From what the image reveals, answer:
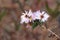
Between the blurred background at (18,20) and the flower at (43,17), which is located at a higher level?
the blurred background at (18,20)

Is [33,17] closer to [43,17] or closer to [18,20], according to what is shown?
[43,17]

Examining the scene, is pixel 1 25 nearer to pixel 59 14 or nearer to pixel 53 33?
pixel 59 14

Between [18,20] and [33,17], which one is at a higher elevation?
[18,20]

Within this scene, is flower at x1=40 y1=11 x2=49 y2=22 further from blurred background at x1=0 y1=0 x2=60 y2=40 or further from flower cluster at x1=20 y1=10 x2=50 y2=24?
blurred background at x1=0 y1=0 x2=60 y2=40

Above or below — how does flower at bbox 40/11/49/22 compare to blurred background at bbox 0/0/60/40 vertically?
below

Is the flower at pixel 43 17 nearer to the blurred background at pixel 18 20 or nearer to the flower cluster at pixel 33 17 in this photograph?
the flower cluster at pixel 33 17

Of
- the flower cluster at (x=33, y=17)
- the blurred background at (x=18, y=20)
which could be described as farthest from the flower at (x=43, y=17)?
the blurred background at (x=18, y=20)

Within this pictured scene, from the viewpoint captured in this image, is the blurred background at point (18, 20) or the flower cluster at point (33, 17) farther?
the blurred background at point (18, 20)

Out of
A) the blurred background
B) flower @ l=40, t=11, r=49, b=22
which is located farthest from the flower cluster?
the blurred background

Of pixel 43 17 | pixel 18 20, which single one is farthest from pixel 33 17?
pixel 18 20

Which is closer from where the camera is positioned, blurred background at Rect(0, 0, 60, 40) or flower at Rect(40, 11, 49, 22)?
flower at Rect(40, 11, 49, 22)

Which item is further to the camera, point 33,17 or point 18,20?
point 18,20
